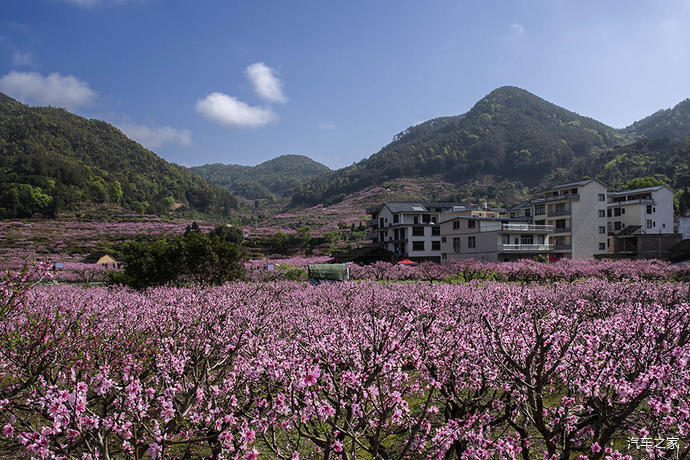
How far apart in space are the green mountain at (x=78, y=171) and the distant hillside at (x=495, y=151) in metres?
48.8

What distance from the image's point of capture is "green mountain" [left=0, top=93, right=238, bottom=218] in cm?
9031

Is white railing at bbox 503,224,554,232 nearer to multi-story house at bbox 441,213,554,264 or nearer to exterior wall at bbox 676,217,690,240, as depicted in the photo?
multi-story house at bbox 441,213,554,264

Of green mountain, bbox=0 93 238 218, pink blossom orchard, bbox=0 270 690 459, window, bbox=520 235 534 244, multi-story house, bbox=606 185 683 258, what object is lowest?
pink blossom orchard, bbox=0 270 690 459

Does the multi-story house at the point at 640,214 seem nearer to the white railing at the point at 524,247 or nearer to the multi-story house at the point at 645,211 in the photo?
the multi-story house at the point at 645,211

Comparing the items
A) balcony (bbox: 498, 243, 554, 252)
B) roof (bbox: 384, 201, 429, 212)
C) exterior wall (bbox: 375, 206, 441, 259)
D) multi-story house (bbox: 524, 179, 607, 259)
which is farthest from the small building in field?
multi-story house (bbox: 524, 179, 607, 259)

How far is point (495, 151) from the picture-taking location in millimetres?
156000

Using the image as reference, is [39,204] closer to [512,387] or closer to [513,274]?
[513,274]

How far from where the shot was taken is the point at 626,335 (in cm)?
654

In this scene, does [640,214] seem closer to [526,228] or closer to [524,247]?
[526,228]

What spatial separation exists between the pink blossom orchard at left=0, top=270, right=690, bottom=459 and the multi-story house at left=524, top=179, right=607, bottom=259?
5293cm

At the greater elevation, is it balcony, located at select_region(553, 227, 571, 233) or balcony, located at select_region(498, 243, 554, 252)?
balcony, located at select_region(553, 227, 571, 233)

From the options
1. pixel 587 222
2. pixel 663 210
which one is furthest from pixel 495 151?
pixel 587 222

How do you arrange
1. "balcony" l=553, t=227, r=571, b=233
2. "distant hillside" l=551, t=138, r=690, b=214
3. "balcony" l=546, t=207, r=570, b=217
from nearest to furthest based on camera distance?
"balcony" l=553, t=227, r=571, b=233 < "balcony" l=546, t=207, r=570, b=217 < "distant hillside" l=551, t=138, r=690, b=214

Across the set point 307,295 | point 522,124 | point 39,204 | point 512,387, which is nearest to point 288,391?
point 512,387
